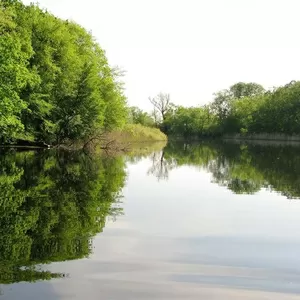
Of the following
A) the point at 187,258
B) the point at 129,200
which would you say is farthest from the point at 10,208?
the point at 187,258

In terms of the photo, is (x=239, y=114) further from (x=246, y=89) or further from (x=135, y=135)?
(x=135, y=135)

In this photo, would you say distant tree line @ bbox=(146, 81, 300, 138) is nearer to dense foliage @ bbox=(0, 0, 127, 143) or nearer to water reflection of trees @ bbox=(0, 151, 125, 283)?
dense foliage @ bbox=(0, 0, 127, 143)

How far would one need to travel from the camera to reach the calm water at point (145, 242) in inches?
267

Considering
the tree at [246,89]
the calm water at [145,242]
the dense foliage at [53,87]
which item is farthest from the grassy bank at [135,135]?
the tree at [246,89]

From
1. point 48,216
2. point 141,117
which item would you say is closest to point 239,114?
point 141,117

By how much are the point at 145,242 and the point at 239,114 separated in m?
107

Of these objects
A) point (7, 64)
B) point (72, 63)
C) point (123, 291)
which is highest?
point (72, 63)

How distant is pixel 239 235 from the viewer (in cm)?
1045

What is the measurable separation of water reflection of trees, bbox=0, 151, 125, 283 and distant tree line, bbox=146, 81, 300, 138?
8706 centimetres

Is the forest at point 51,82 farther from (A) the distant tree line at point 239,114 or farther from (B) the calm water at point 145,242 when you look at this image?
(A) the distant tree line at point 239,114

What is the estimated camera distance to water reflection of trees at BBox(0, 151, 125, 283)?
805cm

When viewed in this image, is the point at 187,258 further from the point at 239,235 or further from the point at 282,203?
the point at 282,203

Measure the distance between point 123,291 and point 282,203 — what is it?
9883 mm

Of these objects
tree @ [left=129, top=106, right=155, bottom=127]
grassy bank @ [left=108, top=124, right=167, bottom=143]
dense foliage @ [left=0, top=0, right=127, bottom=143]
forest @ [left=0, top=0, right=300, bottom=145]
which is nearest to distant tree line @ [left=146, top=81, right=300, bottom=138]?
tree @ [left=129, top=106, right=155, bottom=127]
